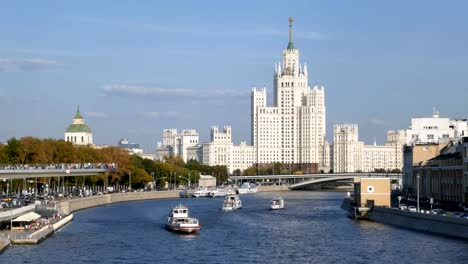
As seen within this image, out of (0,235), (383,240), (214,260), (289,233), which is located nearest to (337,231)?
(289,233)

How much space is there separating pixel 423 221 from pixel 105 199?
178 feet

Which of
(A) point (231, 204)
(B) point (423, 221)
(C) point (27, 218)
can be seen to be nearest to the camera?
(C) point (27, 218)

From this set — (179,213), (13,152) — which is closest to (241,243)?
(179,213)

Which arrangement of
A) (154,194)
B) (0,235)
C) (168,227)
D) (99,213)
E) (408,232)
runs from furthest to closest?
(154,194)
(99,213)
(168,227)
(408,232)
(0,235)

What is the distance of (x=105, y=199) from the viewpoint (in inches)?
4604

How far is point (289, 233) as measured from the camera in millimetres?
74312

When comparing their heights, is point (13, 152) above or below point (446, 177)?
above

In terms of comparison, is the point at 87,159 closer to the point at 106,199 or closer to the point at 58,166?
the point at 58,166

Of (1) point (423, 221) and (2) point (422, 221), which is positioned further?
(2) point (422, 221)

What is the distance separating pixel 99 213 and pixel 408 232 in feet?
118

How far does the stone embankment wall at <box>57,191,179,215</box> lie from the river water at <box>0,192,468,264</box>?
2.40 meters

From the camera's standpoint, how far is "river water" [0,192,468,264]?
5634 centimetres

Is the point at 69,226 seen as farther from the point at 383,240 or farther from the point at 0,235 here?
the point at 383,240

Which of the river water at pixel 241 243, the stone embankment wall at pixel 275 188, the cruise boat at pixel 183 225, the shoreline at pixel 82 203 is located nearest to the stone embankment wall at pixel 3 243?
the shoreline at pixel 82 203
